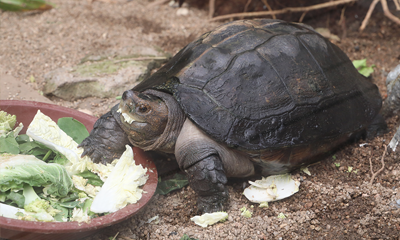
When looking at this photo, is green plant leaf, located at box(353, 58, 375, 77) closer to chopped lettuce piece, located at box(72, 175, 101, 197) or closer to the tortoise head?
the tortoise head

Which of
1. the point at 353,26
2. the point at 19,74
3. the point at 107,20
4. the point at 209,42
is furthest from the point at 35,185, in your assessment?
the point at 353,26

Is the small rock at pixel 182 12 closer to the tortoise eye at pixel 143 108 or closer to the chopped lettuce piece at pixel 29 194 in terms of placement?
the tortoise eye at pixel 143 108

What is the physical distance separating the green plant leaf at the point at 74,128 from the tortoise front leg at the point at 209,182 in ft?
3.74

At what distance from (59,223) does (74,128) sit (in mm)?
1284

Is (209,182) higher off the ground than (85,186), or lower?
higher

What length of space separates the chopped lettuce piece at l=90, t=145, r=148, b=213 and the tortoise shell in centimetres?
65

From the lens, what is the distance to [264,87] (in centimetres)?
309

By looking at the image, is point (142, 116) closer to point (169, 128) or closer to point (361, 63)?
point (169, 128)

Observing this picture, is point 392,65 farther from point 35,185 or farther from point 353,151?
point 35,185

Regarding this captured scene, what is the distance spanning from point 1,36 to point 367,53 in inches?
221

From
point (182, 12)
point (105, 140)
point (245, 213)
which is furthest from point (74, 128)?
point (182, 12)

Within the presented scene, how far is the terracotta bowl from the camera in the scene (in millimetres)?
2164

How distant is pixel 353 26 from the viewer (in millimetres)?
5859

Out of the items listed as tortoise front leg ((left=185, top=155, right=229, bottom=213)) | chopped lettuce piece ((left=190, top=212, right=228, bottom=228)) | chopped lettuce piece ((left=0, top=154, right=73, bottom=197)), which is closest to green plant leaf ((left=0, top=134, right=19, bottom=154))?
chopped lettuce piece ((left=0, top=154, right=73, bottom=197))
